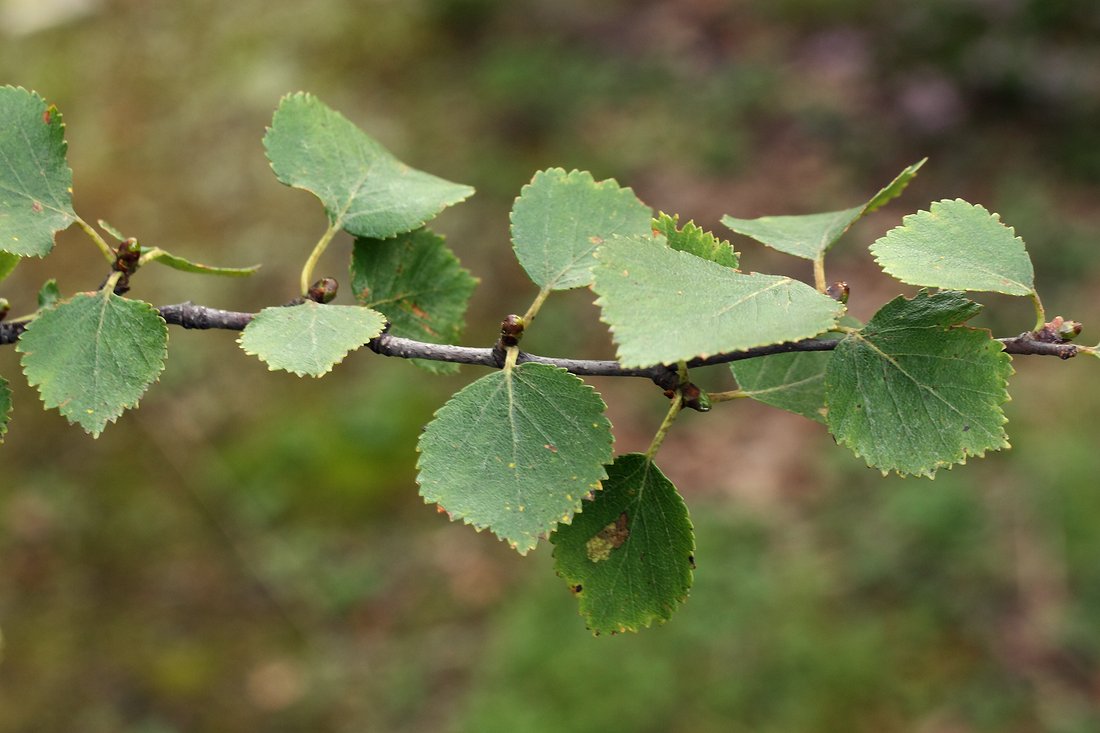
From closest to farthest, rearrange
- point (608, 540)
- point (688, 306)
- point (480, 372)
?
point (688, 306)
point (608, 540)
point (480, 372)

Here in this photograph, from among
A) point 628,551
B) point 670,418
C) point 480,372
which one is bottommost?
A: point 480,372

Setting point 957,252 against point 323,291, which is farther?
point 323,291

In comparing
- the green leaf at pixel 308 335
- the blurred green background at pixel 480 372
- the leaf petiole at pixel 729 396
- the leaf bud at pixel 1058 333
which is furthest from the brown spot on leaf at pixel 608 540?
the blurred green background at pixel 480 372

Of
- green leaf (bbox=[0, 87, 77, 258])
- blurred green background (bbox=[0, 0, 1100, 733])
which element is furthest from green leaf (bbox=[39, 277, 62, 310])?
blurred green background (bbox=[0, 0, 1100, 733])

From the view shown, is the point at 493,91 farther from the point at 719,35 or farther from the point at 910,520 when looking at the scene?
the point at 910,520

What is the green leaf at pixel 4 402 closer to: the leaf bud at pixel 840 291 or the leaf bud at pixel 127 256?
the leaf bud at pixel 127 256

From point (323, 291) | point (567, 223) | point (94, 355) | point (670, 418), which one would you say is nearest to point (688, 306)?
→ point (670, 418)

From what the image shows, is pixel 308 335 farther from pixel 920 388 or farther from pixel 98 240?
pixel 920 388

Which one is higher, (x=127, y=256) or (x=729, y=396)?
(x=127, y=256)
